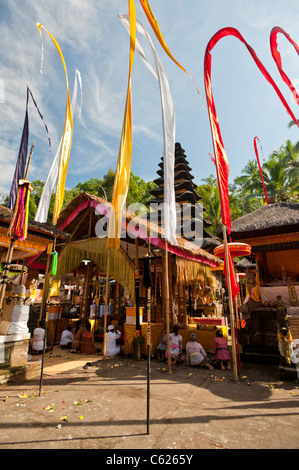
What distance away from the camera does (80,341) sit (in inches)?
386

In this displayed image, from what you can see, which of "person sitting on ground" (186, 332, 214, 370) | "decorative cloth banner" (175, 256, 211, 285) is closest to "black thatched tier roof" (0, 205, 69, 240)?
"decorative cloth banner" (175, 256, 211, 285)

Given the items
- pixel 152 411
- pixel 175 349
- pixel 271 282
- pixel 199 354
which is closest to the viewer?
pixel 152 411

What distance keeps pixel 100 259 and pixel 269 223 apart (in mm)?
7609

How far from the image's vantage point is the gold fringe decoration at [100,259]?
352 inches

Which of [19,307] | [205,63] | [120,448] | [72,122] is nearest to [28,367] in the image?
[19,307]

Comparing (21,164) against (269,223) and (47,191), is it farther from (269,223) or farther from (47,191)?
(269,223)

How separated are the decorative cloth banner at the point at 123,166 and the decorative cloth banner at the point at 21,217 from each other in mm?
2618

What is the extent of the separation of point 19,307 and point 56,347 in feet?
18.3

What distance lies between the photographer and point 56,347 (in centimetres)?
1080

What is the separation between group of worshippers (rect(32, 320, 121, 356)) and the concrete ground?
2.05m

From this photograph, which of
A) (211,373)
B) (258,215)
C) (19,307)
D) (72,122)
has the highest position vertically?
(72,122)

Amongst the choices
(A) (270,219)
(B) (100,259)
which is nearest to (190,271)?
(B) (100,259)
